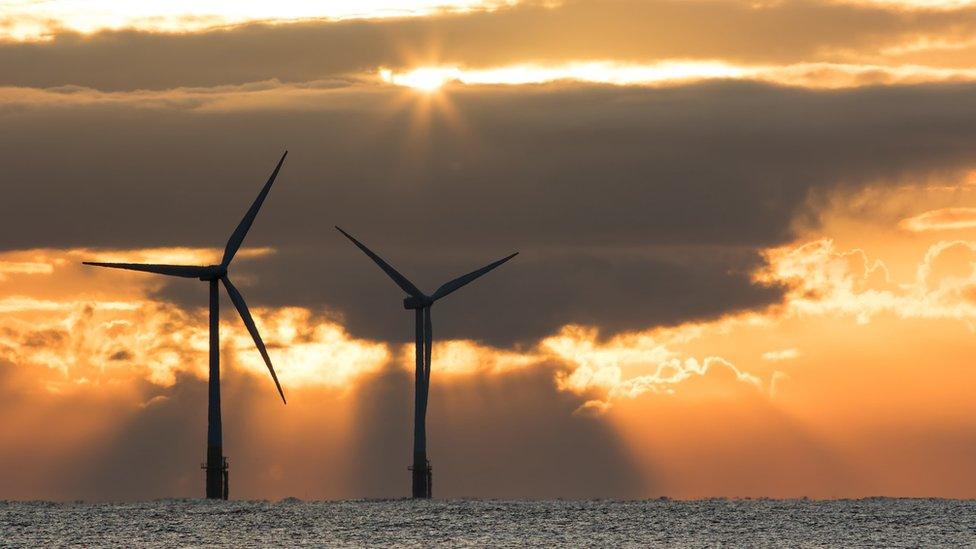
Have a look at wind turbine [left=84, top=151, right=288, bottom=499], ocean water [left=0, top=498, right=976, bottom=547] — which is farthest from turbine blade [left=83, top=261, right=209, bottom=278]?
ocean water [left=0, top=498, right=976, bottom=547]

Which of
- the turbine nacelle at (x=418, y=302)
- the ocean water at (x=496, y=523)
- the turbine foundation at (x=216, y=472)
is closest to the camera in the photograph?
the ocean water at (x=496, y=523)

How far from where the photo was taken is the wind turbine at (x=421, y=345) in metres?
148

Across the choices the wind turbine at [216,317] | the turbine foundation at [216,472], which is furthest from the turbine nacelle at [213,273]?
the turbine foundation at [216,472]

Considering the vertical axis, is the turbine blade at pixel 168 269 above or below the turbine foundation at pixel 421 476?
above

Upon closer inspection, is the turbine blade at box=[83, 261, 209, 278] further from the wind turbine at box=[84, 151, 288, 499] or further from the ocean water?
the ocean water

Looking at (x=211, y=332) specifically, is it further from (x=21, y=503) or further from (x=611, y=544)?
(x=611, y=544)

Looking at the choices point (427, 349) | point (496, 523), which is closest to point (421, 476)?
point (427, 349)

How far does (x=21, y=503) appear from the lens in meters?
113

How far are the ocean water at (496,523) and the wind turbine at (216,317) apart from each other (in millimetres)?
19252

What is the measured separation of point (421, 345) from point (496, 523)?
49.0 metres

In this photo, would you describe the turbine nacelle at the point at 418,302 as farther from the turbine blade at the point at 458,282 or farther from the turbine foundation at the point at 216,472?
the turbine foundation at the point at 216,472

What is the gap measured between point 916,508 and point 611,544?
2483cm

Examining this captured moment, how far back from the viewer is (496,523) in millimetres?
102125

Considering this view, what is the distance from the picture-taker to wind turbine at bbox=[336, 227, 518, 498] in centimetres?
14750
